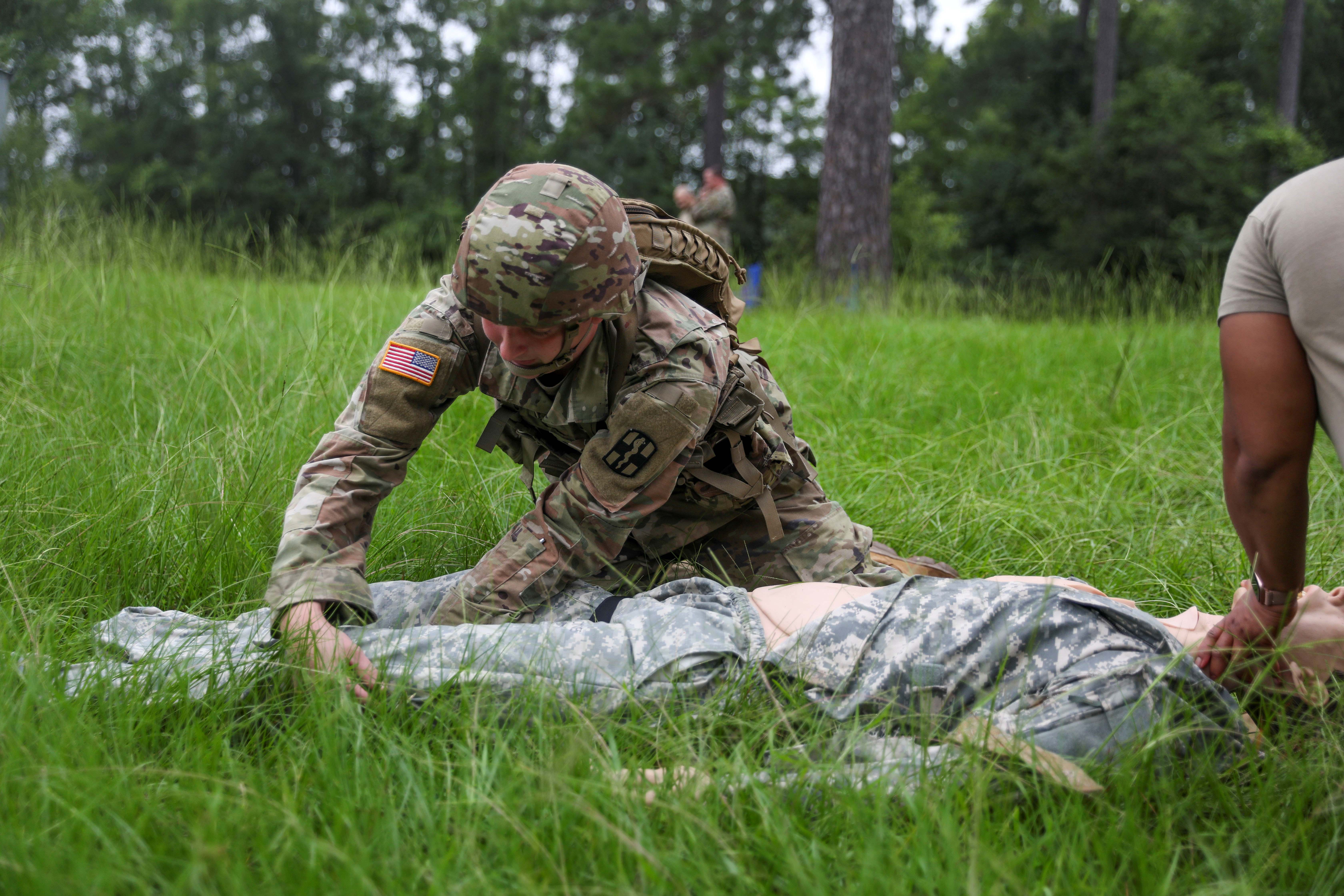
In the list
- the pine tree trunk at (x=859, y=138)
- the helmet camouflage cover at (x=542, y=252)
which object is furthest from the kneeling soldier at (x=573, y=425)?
the pine tree trunk at (x=859, y=138)

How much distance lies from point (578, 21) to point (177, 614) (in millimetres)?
17777

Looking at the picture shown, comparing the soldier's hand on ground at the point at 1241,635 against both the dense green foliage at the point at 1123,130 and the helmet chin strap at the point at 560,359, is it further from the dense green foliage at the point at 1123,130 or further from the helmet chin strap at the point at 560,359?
the dense green foliage at the point at 1123,130

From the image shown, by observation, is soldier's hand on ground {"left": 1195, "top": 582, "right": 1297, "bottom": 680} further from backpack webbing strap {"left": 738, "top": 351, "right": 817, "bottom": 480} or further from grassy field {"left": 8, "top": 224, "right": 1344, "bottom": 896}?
backpack webbing strap {"left": 738, "top": 351, "right": 817, "bottom": 480}

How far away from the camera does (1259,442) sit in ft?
5.20

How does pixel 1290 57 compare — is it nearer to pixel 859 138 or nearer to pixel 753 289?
pixel 859 138

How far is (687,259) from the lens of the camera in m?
2.25

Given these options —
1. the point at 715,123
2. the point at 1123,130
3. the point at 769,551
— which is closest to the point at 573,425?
the point at 769,551

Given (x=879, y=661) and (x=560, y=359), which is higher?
(x=560, y=359)

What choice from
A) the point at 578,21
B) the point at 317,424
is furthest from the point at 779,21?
the point at 317,424

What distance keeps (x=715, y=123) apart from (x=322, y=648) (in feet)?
55.2

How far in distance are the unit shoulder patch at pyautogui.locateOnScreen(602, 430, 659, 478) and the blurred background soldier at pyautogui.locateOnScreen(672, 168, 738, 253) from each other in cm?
866

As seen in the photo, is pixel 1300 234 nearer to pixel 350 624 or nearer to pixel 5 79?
pixel 350 624

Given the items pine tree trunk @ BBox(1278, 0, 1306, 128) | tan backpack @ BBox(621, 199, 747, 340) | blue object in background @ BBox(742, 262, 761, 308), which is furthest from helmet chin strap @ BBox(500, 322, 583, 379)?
pine tree trunk @ BBox(1278, 0, 1306, 128)

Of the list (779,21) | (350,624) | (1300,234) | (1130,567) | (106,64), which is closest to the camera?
(1300,234)
